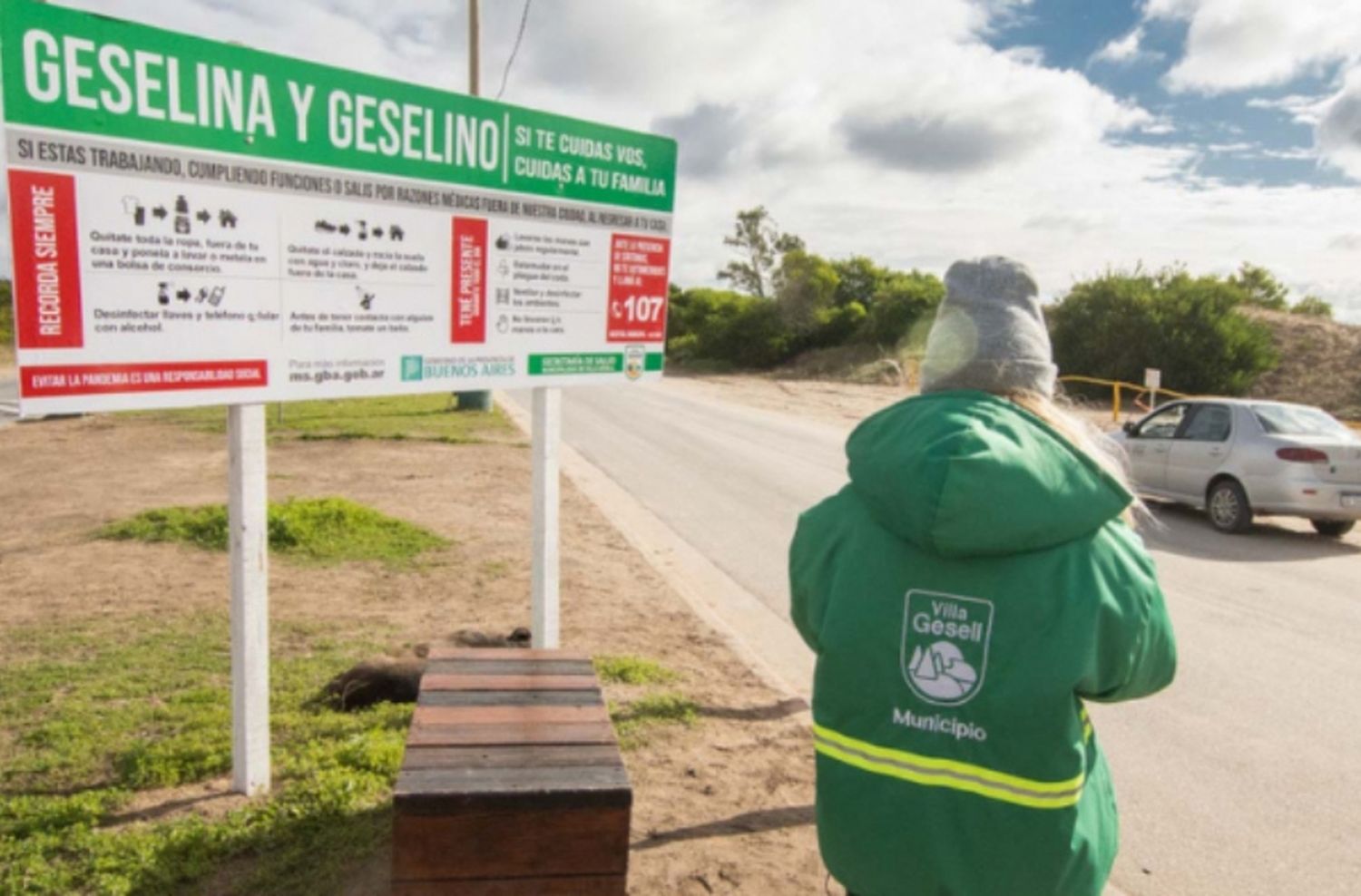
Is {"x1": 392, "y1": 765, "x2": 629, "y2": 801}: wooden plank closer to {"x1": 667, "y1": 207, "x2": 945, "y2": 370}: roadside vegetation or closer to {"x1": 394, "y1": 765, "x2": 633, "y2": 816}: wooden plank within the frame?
{"x1": 394, "y1": 765, "x2": 633, "y2": 816}: wooden plank

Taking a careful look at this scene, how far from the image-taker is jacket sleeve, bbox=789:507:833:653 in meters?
2.03

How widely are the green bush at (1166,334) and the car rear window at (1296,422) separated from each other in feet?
77.3

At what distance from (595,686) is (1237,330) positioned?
3695cm

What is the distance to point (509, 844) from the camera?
9.20 ft

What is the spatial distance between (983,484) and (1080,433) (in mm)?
386

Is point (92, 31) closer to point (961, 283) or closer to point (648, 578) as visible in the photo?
point (961, 283)

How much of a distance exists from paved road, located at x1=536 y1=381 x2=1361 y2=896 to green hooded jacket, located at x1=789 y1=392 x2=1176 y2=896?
7.93 feet

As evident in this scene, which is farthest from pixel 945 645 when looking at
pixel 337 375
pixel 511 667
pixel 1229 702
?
pixel 1229 702

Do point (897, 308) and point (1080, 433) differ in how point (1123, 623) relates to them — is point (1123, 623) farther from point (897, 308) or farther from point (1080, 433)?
point (897, 308)

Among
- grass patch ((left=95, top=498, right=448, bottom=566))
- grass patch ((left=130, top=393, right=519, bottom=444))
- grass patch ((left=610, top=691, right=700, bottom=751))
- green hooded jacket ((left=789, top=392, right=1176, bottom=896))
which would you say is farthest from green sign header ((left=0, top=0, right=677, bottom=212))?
grass patch ((left=130, top=393, right=519, bottom=444))

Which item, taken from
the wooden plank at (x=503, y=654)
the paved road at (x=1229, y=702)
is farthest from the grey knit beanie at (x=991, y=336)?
the paved road at (x=1229, y=702)

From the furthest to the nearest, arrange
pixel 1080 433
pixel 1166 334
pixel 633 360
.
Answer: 1. pixel 1166 334
2. pixel 633 360
3. pixel 1080 433

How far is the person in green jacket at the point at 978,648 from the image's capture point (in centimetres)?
179

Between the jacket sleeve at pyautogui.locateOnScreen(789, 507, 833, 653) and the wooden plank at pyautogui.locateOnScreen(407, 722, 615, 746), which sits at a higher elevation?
the jacket sleeve at pyautogui.locateOnScreen(789, 507, 833, 653)
